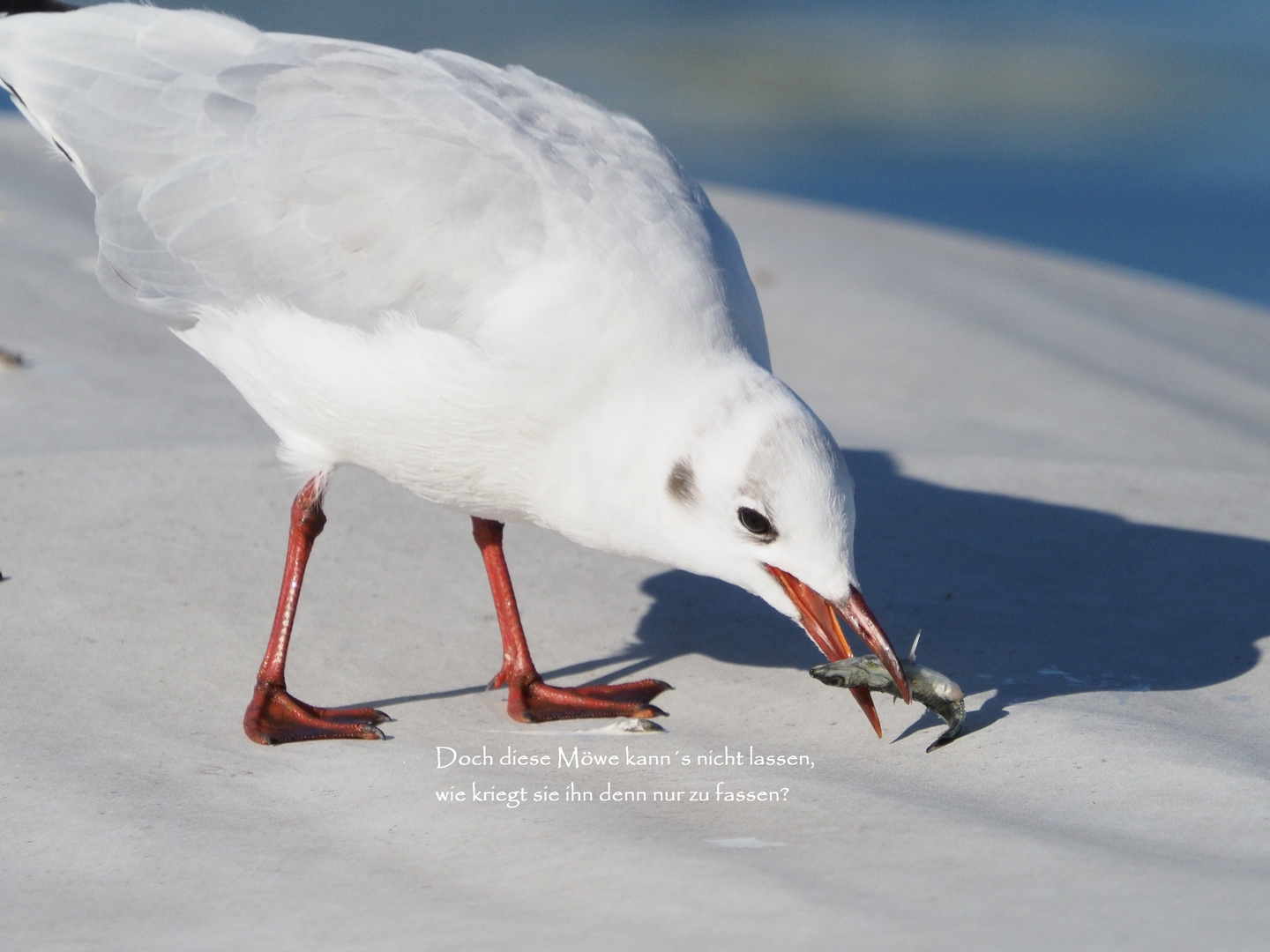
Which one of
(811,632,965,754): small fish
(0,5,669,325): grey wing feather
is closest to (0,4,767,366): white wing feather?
(0,5,669,325): grey wing feather

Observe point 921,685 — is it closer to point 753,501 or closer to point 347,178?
point 753,501

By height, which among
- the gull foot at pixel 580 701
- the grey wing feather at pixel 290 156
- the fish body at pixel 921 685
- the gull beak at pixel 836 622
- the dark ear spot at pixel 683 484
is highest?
the grey wing feather at pixel 290 156

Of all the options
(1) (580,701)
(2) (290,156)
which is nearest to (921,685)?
(1) (580,701)

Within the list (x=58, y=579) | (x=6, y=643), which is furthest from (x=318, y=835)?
(x=58, y=579)

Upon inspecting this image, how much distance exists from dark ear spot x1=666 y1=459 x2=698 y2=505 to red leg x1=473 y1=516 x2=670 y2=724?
0.74m

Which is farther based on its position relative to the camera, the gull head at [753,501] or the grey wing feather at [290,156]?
the grey wing feather at [290,156]

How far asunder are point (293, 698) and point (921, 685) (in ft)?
5.08

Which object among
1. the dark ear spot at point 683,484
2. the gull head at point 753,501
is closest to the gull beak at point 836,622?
the gull head at point 753,501

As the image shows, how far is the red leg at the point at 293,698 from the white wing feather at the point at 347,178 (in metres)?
0.61

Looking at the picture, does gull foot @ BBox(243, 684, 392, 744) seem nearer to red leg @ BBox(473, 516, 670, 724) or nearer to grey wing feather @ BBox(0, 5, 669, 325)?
red leg @ BBox(473, 516, 670, 724)

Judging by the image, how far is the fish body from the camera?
128 inches

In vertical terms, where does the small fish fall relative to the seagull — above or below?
below

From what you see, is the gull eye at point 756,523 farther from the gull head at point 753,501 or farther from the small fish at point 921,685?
the small fish at point 921,685

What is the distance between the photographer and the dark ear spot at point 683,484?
3207mm
